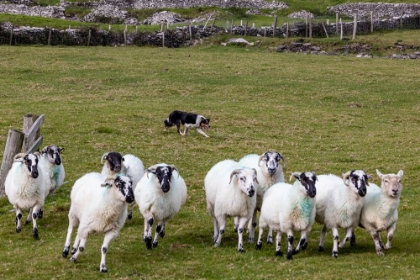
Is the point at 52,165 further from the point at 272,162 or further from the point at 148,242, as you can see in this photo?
the point at 272,162

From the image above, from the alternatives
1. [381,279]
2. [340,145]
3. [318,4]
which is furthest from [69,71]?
[318,4]

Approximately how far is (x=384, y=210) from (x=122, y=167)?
599cm

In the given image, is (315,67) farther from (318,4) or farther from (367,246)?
(318,4)

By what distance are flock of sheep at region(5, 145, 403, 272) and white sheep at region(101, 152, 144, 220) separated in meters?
0.15

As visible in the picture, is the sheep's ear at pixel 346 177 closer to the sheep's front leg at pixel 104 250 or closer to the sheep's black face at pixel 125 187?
the sheep's black face at pixel 125 187

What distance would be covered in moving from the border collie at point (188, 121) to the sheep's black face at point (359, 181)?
13.9m

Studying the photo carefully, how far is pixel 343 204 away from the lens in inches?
533

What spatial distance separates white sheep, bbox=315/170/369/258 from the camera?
527 inches

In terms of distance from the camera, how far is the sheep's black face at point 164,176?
13.4 metres

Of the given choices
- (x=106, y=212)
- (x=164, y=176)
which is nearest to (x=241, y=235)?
(x=164, y=176)

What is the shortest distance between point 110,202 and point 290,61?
118 feet

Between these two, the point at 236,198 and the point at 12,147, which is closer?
the point at 236,198

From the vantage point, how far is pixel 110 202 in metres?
12.5

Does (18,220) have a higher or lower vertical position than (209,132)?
lower
